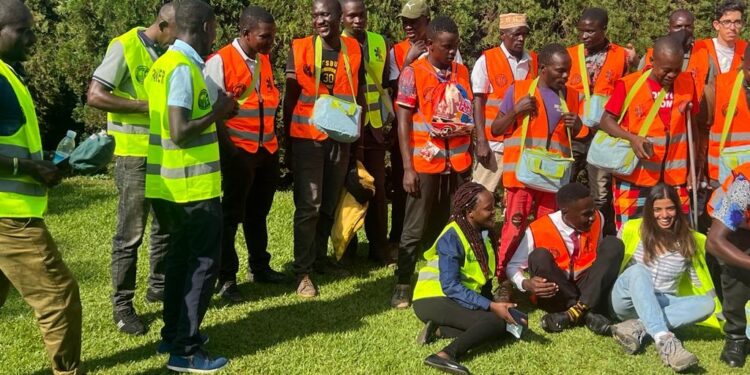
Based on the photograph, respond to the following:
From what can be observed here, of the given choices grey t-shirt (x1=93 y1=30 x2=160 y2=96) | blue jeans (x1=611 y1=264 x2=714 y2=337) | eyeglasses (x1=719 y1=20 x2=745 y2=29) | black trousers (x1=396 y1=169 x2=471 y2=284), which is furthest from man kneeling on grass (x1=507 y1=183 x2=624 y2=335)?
grey t-shirt (x1=93 y1=30 x2=160 y2=96)

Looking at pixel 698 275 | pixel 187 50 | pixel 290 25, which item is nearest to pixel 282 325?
pixel 187 50

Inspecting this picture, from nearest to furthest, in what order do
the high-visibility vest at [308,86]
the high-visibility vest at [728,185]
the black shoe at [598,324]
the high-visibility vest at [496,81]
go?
the high-visibility vest at [728,185]
the black shoe at [598,324]
the high-visibility vest at [308,86]
the high-visibility vest at [496,81]

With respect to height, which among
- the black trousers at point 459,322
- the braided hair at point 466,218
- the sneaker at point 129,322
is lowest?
the sneaker at point 129,322

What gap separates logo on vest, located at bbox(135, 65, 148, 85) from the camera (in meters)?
5.32

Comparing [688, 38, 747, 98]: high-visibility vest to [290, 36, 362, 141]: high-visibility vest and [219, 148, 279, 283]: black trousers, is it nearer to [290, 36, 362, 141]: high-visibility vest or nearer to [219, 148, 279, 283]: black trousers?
[290, 36, 362, 141]: high-visibility vest

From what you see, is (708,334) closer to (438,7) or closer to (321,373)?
(321,373)

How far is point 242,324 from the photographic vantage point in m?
5.64

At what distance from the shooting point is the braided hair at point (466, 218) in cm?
541

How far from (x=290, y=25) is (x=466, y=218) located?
412 centimetres

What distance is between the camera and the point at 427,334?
5.38m

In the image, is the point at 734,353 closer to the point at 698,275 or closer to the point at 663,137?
the point at 698,275

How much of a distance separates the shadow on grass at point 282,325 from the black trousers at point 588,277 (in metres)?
1.17

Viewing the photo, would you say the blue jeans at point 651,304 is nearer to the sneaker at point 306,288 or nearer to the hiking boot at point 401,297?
the hiking boot at point 401,297

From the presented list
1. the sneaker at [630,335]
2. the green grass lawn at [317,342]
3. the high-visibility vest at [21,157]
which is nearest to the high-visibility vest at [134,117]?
the high-visibility vest at [21,157]
